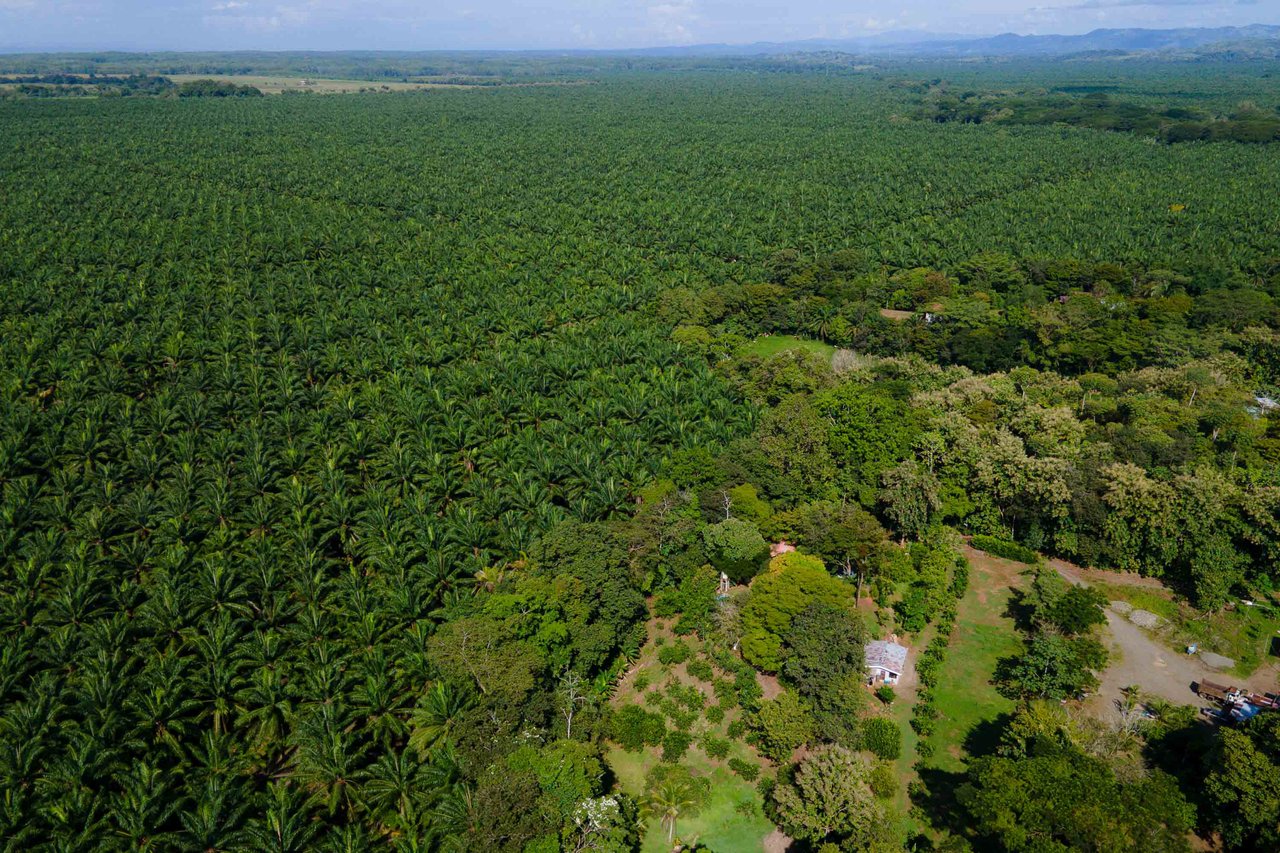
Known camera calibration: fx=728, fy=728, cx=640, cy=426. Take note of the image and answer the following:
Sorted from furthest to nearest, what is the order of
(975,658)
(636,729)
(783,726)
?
(975,658) → (636,729) → (783,726)

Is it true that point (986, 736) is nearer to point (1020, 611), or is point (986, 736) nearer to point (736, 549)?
point (1020, 611)

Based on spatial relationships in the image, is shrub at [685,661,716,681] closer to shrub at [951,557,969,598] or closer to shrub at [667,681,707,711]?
shrub at [667,681,707,711]

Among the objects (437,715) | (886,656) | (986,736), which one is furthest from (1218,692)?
(437,715)

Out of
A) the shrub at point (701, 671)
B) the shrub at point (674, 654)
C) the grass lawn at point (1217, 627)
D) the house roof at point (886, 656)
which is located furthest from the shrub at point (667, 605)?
the grass lawn at point (1217, 627)

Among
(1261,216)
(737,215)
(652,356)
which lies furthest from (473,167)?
(1261,216)

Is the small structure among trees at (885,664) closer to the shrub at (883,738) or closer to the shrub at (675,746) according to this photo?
the shrub at (883,738)
